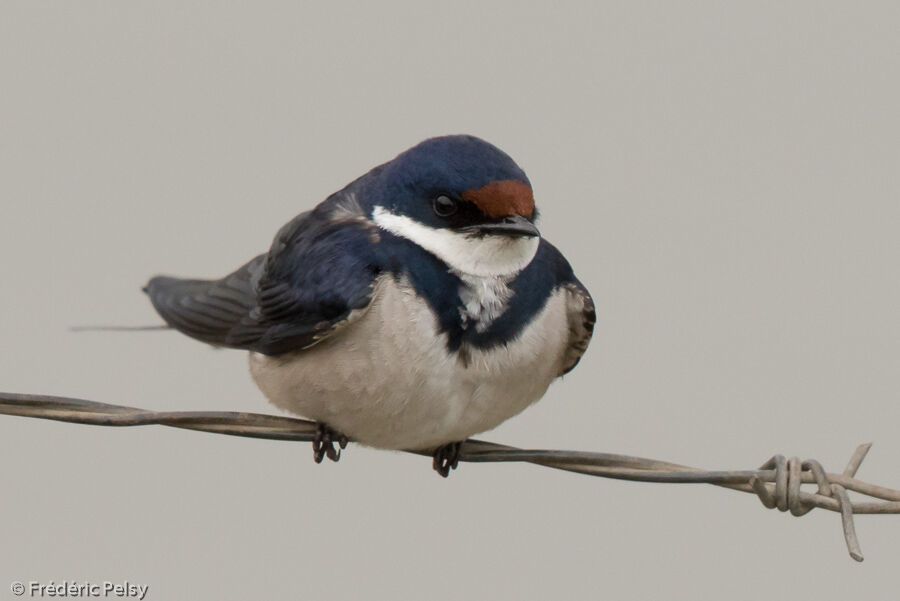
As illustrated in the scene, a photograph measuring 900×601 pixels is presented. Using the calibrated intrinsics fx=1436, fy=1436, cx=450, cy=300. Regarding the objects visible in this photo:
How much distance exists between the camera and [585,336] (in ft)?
15.5

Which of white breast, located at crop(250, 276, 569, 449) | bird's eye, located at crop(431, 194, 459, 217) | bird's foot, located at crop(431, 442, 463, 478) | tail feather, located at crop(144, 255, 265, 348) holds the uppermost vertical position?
bird's eye, located at crop(431, 194, 459, 217)

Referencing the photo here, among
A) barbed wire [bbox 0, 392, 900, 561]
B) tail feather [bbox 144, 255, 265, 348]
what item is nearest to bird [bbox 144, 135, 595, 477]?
barbed wire [bbox 0, 392, 900, 561]

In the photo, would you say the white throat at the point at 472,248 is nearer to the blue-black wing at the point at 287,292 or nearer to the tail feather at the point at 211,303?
the blue-black wing at the point at 287,292

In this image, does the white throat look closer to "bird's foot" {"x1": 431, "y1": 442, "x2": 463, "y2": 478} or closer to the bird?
the bird

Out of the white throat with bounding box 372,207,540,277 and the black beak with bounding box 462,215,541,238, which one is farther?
the white throat with bounding box 372,207,540,277

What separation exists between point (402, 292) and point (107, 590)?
50.9 inches

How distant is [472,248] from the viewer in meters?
4.31

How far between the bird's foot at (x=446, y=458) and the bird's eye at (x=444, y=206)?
2.64 ft

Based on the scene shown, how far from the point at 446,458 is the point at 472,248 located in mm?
801

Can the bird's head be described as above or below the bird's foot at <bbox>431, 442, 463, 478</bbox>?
above

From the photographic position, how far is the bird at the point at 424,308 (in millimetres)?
4266

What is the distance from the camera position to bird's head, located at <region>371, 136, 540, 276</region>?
421cm

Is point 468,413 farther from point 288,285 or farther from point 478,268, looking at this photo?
point 288,285

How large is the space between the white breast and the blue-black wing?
0.21 ft
